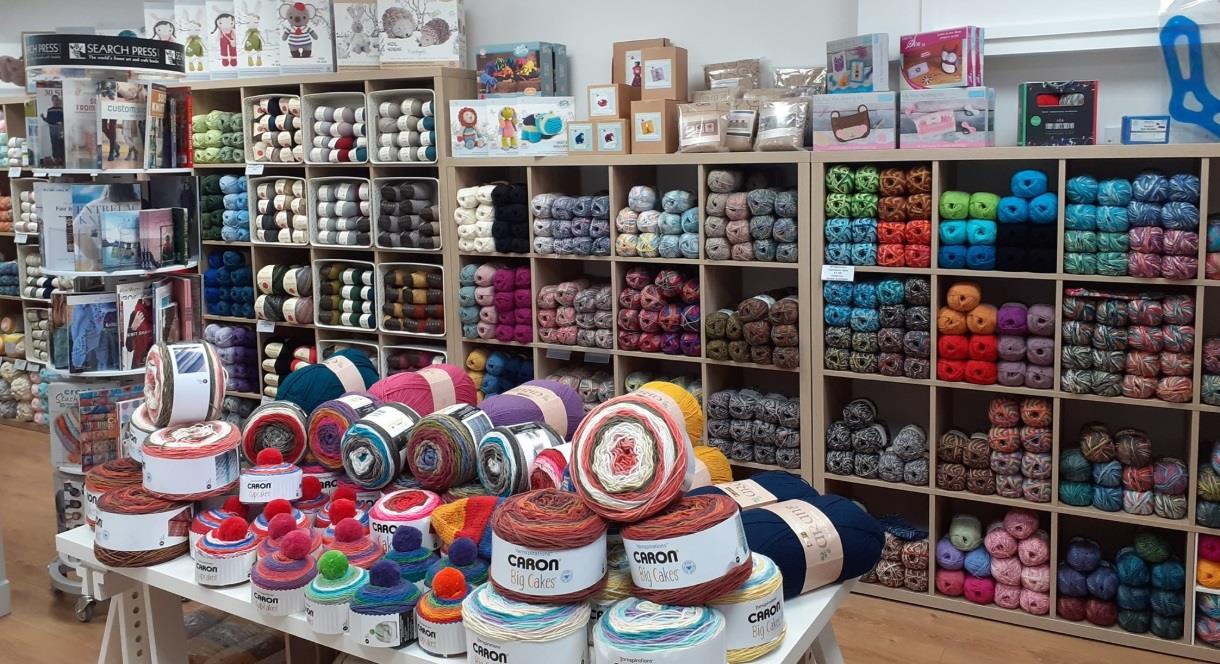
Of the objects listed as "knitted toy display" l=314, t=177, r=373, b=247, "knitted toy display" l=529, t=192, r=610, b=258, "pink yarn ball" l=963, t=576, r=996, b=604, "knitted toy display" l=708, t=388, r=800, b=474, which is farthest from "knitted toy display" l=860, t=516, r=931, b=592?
"knitted toy display" l=314, t=177, r=373, b=247

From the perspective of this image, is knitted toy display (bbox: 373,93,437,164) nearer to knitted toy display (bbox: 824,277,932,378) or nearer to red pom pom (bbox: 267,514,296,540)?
knitted toy display (bbox: 824,277,932,378)

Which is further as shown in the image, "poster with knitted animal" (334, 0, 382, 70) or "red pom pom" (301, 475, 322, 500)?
"poster with knitted animal" (334, 0, 382, 70)

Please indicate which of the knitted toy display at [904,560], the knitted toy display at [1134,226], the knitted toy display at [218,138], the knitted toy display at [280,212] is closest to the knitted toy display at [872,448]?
the knitted toy display at [904,560]

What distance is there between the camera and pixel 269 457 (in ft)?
8.29

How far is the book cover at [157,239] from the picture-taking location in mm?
3475

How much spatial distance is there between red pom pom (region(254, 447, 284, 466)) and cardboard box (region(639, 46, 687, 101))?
2188 millimetres

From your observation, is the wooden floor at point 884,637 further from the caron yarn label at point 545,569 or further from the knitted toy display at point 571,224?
the caron yarn label at point 545,569

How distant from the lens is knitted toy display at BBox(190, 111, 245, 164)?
5215 millimetres

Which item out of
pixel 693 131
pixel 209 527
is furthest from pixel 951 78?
pixel 209 527

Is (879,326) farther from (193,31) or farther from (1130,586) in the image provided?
(193,31)

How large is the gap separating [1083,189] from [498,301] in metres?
2.29

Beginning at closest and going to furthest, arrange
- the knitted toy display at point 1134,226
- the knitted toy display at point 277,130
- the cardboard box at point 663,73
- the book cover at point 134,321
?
the knitted toy display at point 1134,226
the book cover at point 134,321
the cardboard box at point 663,73
the knitted toy display at point 277,130

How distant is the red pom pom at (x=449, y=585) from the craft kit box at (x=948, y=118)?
2308 millimetres

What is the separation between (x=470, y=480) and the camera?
8.23 ft
